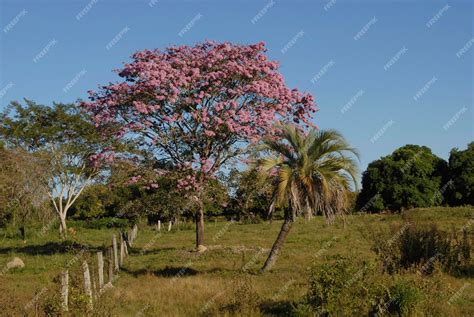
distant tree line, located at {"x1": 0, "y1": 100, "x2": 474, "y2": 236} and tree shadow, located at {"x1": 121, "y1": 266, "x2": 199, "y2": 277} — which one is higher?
distant tree line, located at {"x1": 0, "y1": 100, "x2": 474, "y2": 236}

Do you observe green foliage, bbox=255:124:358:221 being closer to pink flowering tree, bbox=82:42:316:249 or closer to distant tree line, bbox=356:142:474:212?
pink flowering tree, bbox=82:42:316:249

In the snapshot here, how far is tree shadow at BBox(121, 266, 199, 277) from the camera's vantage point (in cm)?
2011

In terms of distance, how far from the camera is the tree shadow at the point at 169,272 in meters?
20.1

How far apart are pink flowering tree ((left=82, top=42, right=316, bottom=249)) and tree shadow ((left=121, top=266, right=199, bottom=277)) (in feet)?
14.6

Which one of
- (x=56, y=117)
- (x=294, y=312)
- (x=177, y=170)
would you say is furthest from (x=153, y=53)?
(x=56, y=117)

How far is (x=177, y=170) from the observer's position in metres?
26.0

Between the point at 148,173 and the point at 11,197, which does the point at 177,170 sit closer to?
the point at 148,173

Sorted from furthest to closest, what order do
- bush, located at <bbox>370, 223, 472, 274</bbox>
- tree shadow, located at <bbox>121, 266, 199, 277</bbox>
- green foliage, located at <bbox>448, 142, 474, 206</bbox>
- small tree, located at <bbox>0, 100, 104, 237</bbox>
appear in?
green foliage, located at <bbox>448, 142, 474, 206</bbox> < small tree, located at <bbox>0, 100, 104, 237</bbox> < tree shadow, located at <bbox>121, 266, 199, 277</bbox> < bush, located at <bbox>370, 223, 472, 274</bbox>

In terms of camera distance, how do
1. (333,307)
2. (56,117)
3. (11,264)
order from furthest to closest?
(56,117) → (11,264) → (333,307)

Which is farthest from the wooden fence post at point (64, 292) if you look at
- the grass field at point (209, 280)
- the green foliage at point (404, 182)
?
the green foliage at point (404, 182)

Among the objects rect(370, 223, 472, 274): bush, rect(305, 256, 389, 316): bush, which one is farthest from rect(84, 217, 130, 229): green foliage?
rect(305, 256, 389, 316): bush

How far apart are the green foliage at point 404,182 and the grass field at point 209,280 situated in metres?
32.7

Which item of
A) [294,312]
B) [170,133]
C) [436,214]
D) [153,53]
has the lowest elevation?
[294,312]

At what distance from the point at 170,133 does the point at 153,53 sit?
4099 millimetres
